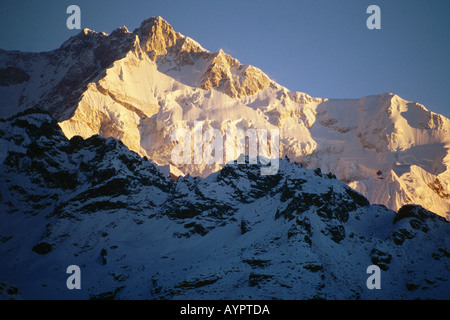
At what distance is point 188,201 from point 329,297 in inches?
2357

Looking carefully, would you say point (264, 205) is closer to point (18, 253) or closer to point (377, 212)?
point (377, 212)

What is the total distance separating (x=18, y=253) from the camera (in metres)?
96.6
